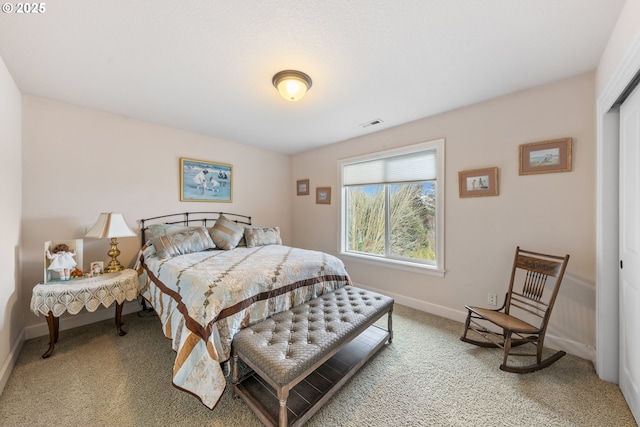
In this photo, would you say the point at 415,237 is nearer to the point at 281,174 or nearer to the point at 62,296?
the point at 281,174

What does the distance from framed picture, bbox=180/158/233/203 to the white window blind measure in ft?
6.36

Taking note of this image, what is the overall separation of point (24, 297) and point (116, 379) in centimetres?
163

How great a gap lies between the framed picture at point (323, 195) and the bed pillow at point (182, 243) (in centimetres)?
193

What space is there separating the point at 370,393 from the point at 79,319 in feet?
10.5

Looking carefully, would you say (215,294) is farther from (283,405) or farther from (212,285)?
(283,405)

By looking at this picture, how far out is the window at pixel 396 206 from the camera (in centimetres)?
303

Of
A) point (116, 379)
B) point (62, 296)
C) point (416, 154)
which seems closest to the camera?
point (116, 379)

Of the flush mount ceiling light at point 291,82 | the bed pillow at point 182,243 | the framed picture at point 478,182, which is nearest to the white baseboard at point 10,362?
the bed pillow at point 182,243

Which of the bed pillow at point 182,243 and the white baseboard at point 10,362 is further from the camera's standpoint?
the bed pillow at point 182,243

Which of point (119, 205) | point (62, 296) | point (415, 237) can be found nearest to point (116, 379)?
point (62, 296)

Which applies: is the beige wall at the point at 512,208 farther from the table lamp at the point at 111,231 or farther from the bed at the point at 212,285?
the table lamp at the point at 111,231

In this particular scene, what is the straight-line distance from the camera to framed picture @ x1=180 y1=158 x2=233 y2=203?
11.4 ft

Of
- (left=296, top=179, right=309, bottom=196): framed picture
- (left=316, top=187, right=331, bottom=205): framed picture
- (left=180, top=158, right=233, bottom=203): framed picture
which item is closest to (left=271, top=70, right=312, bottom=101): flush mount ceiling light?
(left=180, top=158, right=233, bottom=203): framed picture

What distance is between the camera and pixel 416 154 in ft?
10.5
